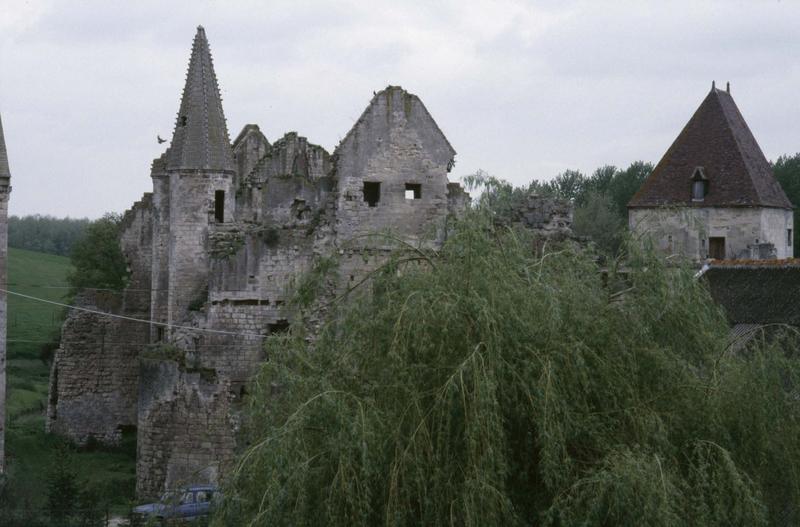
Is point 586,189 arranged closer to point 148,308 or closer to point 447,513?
point 148,308

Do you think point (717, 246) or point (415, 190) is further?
point (717, 246)

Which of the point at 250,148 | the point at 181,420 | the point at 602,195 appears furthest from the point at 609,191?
the point at 181,420

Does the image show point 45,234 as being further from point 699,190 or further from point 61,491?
point 61,491

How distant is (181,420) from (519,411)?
12268 millimetres

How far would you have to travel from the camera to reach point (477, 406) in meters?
13.1

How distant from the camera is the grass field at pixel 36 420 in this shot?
2517cm

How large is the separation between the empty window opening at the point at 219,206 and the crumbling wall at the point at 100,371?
4951 millimetres

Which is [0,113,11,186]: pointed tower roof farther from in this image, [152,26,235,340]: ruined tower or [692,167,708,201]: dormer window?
[692,167,708,201]: dormer window

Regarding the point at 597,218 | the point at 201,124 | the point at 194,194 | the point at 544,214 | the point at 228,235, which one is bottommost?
the point at 228,235

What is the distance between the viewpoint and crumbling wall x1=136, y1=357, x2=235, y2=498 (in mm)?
24266

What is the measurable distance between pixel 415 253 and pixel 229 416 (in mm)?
9649

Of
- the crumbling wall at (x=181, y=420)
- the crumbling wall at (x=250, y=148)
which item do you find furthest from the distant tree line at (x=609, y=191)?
the crumbling wall at (x=181, y=420)

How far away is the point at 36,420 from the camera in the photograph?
36312mm

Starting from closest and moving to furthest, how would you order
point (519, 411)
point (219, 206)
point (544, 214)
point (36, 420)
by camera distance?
point (519, 411)
point (544, 214)
point (219, 206)
point (36, 420)
